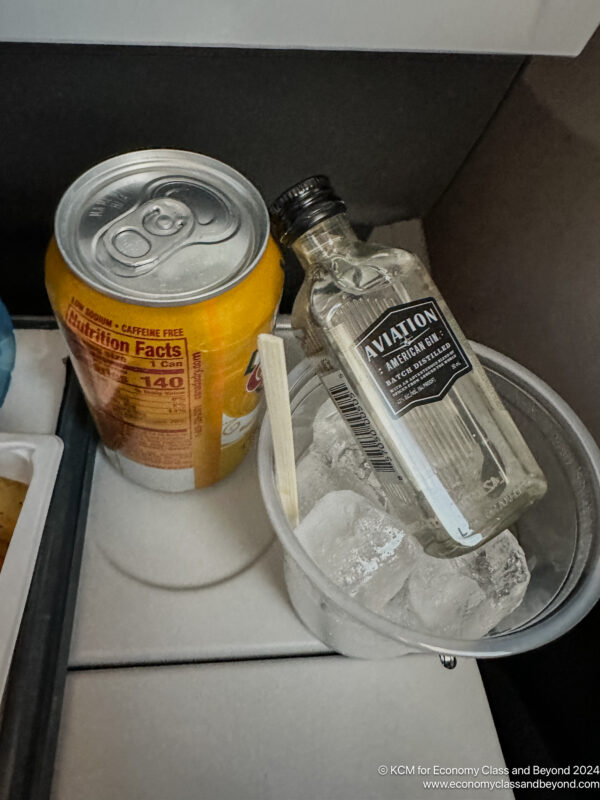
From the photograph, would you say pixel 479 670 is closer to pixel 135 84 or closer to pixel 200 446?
pixel 200 446

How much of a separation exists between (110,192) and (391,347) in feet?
0.71

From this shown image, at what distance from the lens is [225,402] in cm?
48

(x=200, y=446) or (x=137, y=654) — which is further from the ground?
(x=200, y=446)

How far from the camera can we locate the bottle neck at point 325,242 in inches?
18.2

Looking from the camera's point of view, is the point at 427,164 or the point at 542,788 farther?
the point at 427,164

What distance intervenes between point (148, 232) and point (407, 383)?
0.20 meters

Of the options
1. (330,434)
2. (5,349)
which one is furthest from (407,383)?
(5,349)

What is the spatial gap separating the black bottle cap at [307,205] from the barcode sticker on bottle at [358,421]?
0.10 m

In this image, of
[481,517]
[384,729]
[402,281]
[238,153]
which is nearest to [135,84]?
[238,153]

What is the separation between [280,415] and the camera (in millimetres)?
439

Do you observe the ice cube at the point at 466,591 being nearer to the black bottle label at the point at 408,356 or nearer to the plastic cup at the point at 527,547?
the plastic cup at the point at 527,547

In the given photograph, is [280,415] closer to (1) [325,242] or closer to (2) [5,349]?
(1) [325,242]

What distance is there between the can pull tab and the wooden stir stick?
86 mm

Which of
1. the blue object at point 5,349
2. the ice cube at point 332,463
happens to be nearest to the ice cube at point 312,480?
the ice cube at point 332,463
